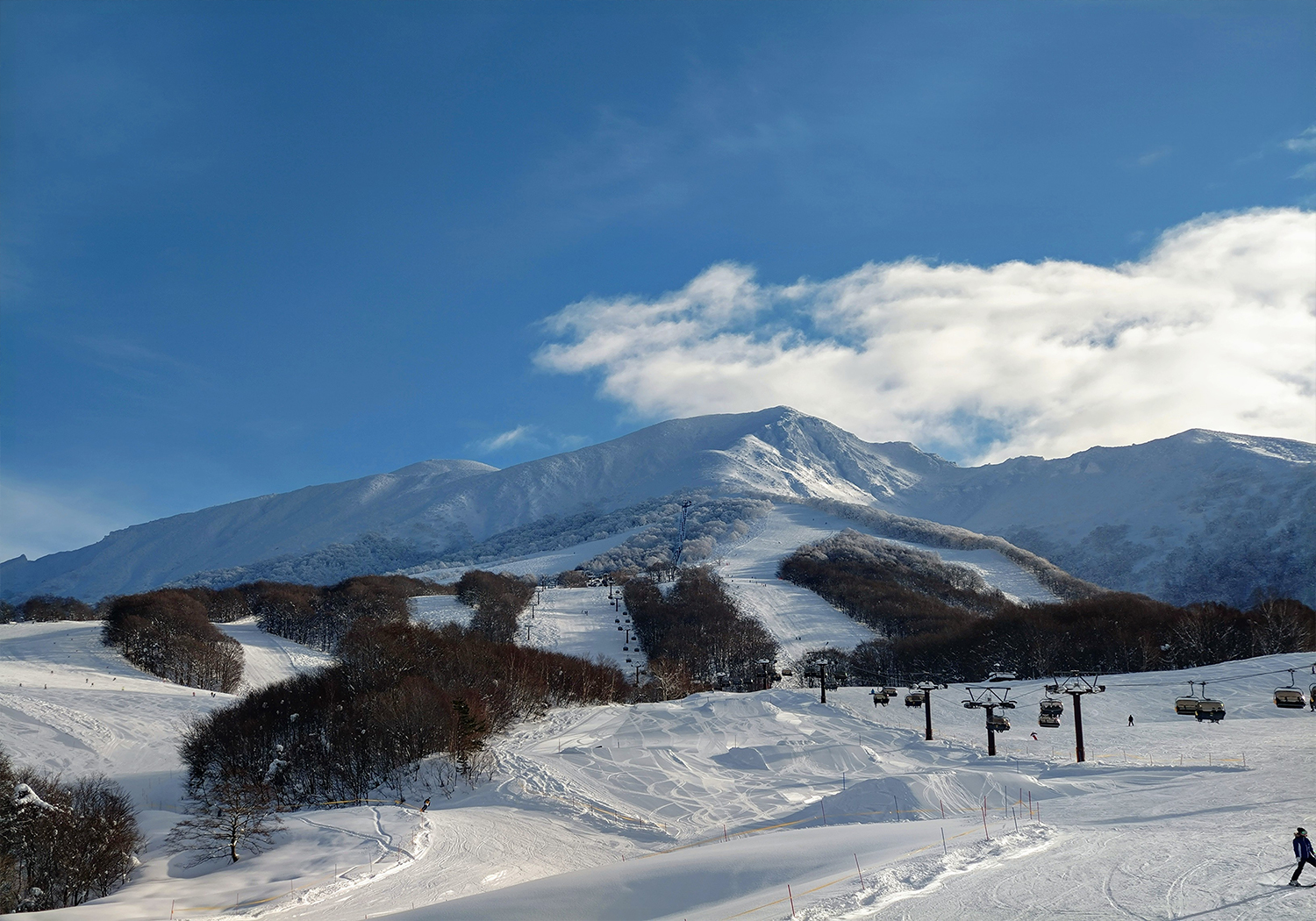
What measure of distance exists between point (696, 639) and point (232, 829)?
96.9 m

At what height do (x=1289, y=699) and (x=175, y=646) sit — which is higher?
(x=175, y=646)

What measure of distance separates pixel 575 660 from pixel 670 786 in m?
54.5

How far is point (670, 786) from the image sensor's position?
5331 centimetres

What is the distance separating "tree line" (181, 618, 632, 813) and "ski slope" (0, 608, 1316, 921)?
9.00 feet

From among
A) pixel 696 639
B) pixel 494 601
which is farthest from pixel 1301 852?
pixel 494 601

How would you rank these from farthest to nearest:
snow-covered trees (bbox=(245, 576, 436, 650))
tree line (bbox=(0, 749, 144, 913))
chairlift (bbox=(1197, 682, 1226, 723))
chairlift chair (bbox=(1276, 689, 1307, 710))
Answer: snow-covered trees (bbox=(245, 576, 436, 650))
chairlift (bbox=(1197, 682, 1226, 723))
chairlift chair (bbox=(1276, 689, 1307, 710))
tree line (bbox=(0, 749, 144, 913))

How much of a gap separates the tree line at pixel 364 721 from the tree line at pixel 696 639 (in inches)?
1098

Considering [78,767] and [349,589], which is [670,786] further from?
[349,589]

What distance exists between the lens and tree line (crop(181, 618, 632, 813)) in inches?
2251

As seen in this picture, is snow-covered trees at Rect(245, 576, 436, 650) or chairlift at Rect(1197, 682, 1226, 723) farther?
snow-covered trees at Rect(245, 576, 436, 650)

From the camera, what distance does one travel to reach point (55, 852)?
3938 centimetres

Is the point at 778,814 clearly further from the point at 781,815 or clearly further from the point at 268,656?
the point at 268,656

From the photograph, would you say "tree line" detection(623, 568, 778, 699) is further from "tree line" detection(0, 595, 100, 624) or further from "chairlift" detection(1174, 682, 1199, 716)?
"tree line" detection(0, 595, 100, 624)

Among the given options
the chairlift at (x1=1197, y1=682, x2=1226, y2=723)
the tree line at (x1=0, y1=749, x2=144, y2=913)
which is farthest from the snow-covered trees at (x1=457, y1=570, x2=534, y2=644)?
the chairlift at (x1=1197, y1=682, x2=1226, y2=723)
